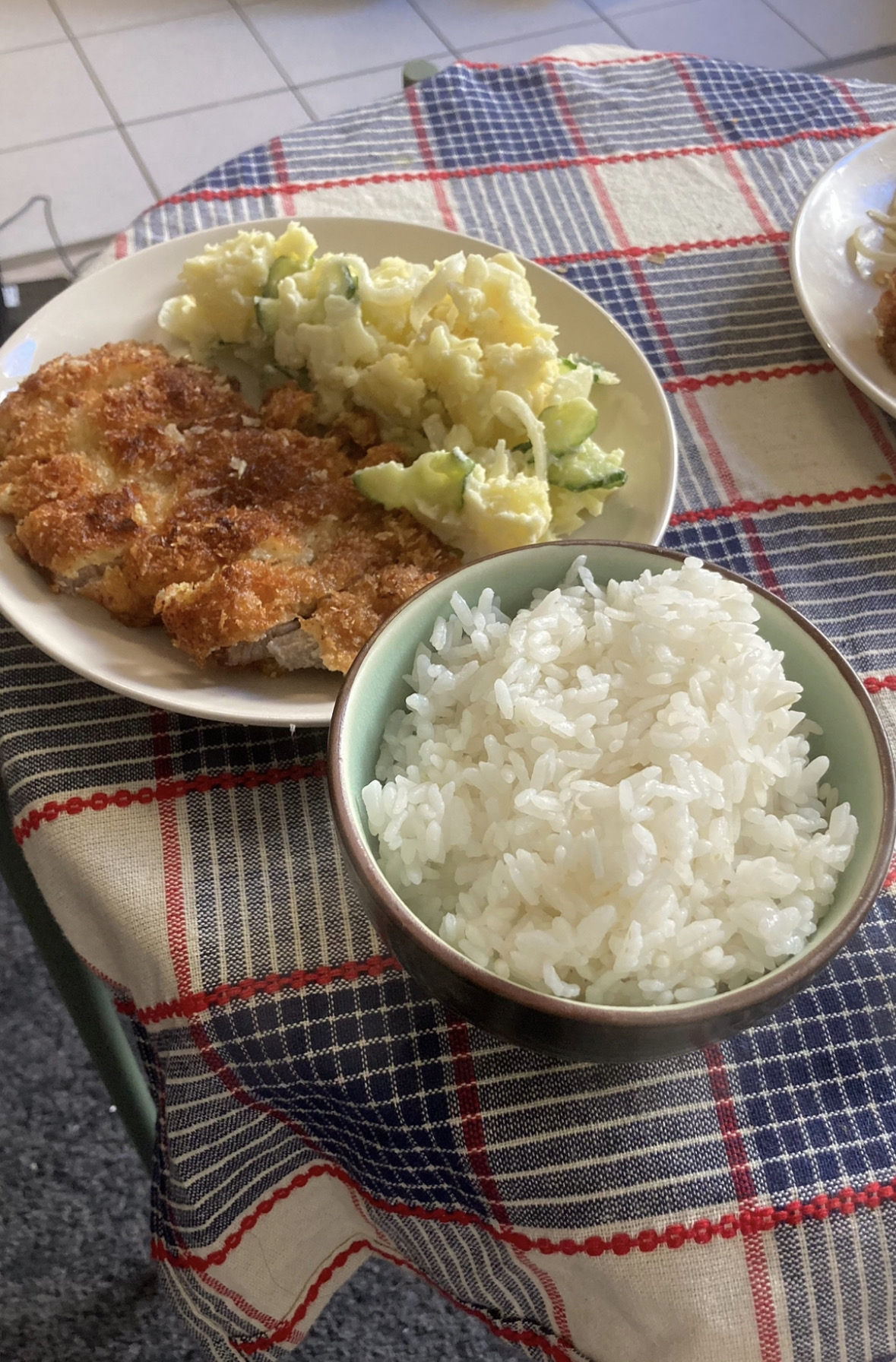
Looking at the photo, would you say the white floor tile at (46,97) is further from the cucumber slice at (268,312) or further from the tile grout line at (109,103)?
the cucumber slice at (268,312)

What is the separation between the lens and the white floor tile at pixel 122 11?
163 inches

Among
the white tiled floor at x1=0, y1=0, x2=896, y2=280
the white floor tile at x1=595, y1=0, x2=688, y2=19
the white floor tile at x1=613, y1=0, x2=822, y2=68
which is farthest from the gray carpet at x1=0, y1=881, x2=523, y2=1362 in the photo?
the white floor tile at x1=595, y1=0, x2=688, y2=19

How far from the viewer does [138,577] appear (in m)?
1.00

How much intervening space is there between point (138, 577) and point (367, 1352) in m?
1.26

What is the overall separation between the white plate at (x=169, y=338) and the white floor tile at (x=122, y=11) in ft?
11.9

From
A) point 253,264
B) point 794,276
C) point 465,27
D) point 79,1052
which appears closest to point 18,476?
point 253,264

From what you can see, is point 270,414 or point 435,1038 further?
point 270,414

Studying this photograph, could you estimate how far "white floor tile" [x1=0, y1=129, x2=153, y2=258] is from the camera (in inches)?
135

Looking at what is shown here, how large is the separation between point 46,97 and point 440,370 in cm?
361

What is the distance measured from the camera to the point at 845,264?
1.38 metres

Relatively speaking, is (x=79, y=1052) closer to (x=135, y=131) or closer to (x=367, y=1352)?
(x=367, y=1352)

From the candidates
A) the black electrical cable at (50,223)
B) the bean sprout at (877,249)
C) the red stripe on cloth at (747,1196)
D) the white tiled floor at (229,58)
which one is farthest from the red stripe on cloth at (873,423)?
the white tiled floor at (229,58)

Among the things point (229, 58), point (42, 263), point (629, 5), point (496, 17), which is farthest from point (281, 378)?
point (629, 5)

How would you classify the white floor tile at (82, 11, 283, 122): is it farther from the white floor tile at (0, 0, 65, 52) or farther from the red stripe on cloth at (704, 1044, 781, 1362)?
the red stripe on cloth at (704, 1044, 781, 1362)
